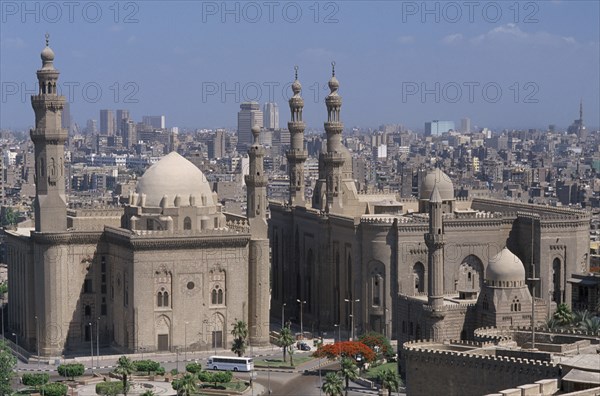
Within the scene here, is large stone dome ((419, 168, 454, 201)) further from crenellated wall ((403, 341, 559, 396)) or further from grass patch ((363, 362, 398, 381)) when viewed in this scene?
crenellated wall ((403, 341, 559, 396))

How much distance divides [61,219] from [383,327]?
15.1 metres

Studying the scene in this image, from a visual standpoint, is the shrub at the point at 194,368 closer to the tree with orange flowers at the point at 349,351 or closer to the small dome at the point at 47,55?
the tree with orange flowers at the point at 349,351

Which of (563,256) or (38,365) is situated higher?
(563,256)

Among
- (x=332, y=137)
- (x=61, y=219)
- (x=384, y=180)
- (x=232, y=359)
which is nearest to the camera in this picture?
(x=232, y=359)

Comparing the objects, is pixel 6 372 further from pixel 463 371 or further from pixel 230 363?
pixel 463 371

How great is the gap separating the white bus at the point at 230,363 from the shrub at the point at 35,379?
713 cm

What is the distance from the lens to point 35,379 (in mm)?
58625

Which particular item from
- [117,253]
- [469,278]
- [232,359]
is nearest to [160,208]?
[117,253]

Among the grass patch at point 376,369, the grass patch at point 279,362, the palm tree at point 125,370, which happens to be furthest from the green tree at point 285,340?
the palm tree at point 125,370

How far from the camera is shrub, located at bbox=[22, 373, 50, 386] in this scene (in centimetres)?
5859

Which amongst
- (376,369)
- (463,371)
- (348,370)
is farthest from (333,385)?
(376,369)

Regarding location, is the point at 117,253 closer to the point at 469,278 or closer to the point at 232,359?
the point at 232,359

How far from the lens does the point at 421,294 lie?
66.7 metres

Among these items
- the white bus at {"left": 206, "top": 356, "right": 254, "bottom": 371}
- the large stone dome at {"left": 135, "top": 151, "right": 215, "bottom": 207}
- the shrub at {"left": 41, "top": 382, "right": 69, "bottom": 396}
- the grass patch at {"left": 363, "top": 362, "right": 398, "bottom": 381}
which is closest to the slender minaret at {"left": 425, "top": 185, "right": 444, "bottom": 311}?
the grass patch at {"left": 363, "top": 362, "right": 398, "bottom": 381}
